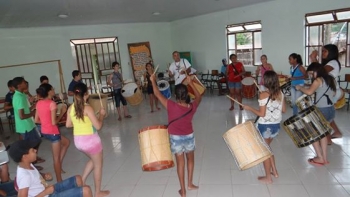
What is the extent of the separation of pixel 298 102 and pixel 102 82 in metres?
8.11

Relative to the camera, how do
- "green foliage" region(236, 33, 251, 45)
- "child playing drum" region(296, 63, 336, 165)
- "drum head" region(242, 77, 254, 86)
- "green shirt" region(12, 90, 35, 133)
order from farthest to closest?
"green foliage" region(236, 33, 251, 45) → "drum head" region(242, 77, 254, 86) → "green shirt" region(12, 90, 35, 133) → "child playing drum" region(296, 63, 336, 165)

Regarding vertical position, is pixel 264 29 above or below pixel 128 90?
above

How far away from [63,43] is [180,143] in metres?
7.93

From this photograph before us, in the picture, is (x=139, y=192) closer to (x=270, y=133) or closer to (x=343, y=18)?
(x=270, y=133)

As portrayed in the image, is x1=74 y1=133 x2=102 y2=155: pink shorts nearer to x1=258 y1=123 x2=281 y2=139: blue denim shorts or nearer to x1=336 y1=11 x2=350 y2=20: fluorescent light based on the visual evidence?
x1=258 y1=123 x2=281 y2=139: blue denim shorts

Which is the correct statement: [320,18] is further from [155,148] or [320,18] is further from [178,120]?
[155,148]

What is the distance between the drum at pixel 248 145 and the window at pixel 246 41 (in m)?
6.61

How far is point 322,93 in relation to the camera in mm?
3742

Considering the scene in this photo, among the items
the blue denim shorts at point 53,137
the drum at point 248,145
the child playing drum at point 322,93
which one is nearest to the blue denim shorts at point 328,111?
the child playing drum at point 322,93

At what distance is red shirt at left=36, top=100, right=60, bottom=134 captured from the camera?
3506mm

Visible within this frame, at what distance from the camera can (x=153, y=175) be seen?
3912 millimetres

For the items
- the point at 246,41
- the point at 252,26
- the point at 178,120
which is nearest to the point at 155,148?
the point at 178,120

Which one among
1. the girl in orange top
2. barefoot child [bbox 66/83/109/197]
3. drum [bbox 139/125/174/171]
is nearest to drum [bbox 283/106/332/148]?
drum [bbox 139/125/174/171]

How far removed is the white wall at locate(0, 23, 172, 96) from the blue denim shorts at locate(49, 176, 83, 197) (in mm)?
7082
